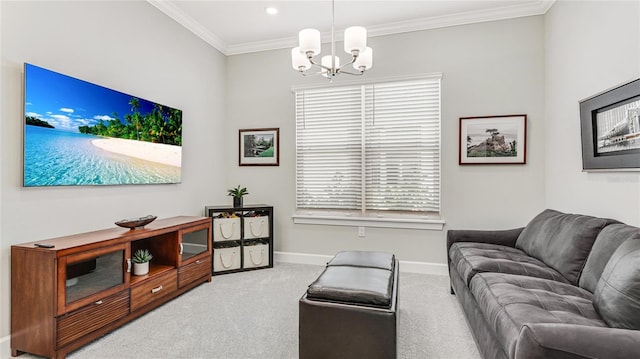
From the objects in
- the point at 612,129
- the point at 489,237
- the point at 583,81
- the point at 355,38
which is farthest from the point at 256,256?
the point at 583,81

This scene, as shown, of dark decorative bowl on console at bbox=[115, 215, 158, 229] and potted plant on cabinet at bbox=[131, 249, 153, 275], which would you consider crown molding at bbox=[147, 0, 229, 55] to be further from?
potted plant on cabinet at bbox=[131, 249, 153, 275]

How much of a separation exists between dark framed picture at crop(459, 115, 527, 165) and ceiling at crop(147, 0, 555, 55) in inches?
45.1

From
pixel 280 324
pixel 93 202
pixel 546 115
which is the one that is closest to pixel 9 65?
Result: pixel 93 202

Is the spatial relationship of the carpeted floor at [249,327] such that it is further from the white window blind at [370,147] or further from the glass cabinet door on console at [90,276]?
the white window blind at [370,147]

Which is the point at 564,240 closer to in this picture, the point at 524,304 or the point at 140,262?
the point at 524,304

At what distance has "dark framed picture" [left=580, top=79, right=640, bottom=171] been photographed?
1.99 meters

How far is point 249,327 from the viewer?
241 centimetres

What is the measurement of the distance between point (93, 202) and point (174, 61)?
1.79 m

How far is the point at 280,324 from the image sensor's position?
8.05ft

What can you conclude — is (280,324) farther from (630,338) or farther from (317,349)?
(630,338)

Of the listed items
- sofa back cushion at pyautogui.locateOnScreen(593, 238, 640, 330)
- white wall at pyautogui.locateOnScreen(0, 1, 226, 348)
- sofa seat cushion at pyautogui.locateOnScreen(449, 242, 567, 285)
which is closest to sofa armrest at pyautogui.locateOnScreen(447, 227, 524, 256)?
sofa seat cushion at pyautogui.locateOnScreen(449, 242, 567, 285)

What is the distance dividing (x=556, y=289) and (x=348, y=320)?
3.95 ft

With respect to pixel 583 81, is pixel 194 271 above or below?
below

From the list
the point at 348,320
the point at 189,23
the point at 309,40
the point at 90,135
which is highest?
the point at 189,23
